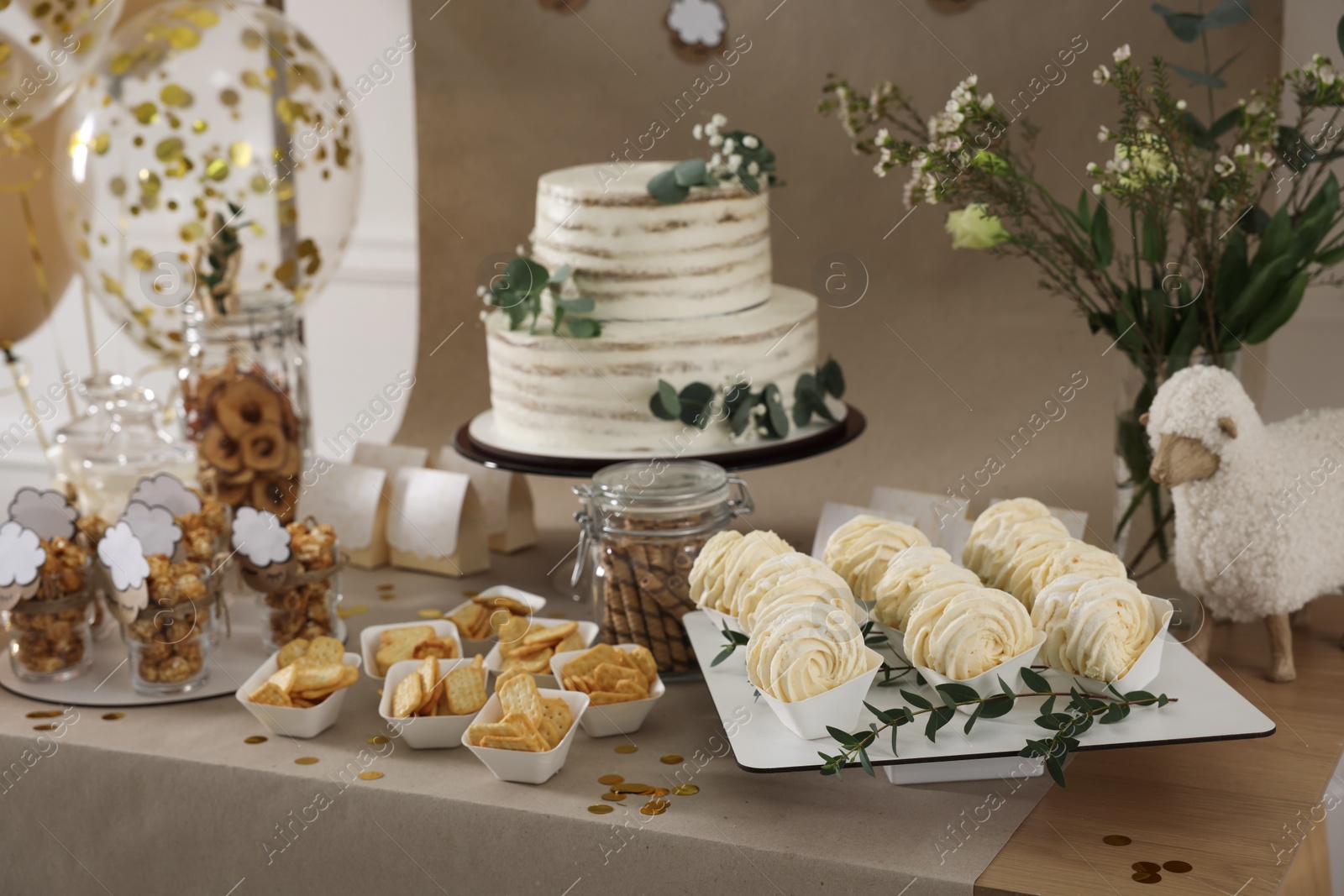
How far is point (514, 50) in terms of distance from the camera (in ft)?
8.71

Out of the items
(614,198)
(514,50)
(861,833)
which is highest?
(514,50)

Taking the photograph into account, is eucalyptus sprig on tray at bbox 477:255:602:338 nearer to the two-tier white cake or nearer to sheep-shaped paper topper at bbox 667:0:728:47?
the two-tier white cake

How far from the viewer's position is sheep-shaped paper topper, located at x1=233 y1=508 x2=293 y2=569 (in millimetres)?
1377

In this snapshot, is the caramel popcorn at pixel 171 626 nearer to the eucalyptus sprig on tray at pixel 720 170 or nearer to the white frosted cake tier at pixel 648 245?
the white frosted cake tier at pixel 648 245

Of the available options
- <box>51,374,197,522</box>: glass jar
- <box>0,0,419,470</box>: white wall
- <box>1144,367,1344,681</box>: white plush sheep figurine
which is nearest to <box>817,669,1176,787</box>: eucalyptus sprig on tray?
<box>1144,367,1344,681</box>: white plush sheep figurine

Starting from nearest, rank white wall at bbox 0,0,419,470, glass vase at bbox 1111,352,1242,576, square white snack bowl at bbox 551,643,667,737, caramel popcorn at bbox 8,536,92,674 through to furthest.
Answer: square white snack bowl at bbox 551,643,667,737 → caramel popcorn at bbox 8,536,92,674 → glass vase at bbox 1111,352,1242,576 → white wall at bbox 0,0,419,470

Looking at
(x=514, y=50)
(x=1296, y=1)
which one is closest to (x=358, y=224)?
(x=514, y=50)

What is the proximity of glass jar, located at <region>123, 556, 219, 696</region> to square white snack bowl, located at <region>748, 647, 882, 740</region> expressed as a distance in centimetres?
62

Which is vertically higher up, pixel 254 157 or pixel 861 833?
pixel 254 157

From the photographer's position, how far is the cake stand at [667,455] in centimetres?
157

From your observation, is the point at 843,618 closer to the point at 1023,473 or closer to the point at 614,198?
the point at 614,198

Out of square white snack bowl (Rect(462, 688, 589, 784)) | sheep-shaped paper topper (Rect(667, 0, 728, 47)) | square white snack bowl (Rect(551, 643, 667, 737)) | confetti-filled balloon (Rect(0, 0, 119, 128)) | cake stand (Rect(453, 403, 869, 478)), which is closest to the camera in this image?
square white snack bowl (Rect(462, 688, 589, 784))

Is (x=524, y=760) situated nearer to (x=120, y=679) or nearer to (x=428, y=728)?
(x=428, y=728)

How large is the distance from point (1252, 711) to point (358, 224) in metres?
2.48
